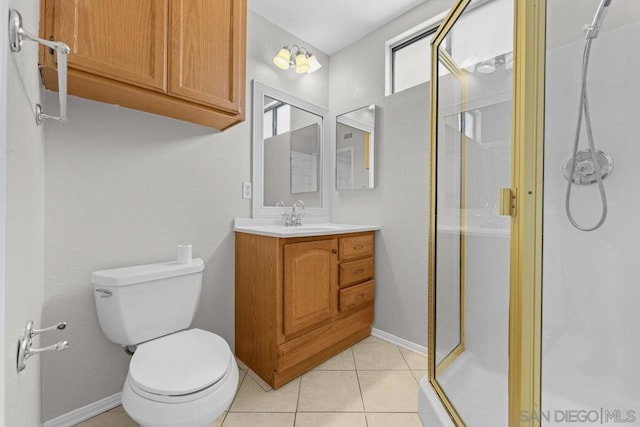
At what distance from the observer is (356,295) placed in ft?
6.79

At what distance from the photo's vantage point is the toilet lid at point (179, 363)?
3.29 feet

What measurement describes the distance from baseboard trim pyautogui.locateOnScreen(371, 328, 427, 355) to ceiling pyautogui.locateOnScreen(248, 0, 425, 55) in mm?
2370

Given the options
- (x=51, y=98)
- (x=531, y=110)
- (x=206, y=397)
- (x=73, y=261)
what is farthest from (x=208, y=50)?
(x=206, y=397)

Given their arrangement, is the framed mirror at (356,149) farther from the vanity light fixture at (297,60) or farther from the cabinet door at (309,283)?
the cabinet door at (309,283)

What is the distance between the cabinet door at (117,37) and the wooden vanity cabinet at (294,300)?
98 cm

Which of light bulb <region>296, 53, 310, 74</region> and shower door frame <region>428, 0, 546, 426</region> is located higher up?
light bulb <region>296, 53, 310, 74</region>

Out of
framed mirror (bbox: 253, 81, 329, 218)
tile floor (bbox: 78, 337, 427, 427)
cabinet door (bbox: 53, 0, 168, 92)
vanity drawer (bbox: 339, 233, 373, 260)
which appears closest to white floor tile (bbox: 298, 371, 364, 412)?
tile floor (bbox: 78, 337, 427, 427)

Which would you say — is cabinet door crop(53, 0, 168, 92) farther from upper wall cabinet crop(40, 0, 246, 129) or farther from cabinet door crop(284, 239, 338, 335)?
cabinet door crop(284, 239, 338, 335)

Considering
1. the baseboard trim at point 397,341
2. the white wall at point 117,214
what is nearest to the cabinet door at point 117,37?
the white wall at point 117,214

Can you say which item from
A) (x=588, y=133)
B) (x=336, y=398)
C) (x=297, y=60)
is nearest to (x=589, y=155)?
(x=588, y=133)

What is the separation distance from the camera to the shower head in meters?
1.22

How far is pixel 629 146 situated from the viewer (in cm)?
118

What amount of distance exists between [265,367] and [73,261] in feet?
3.62

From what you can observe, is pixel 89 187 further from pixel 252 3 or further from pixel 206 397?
pixel 252 3
